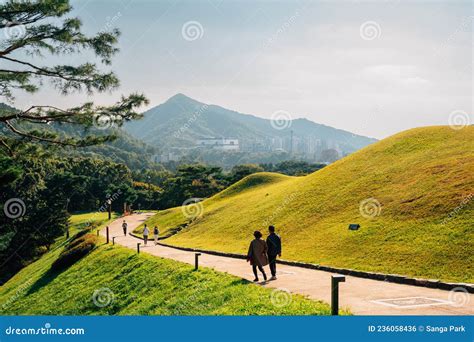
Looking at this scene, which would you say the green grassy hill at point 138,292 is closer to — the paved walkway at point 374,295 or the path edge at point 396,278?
the paved walkway at point 374,295

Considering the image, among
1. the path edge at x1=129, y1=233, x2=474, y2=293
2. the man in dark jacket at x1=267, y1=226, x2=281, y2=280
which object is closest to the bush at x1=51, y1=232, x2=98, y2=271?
the path edge at x1=129, y1=233, x2=474, y2=293

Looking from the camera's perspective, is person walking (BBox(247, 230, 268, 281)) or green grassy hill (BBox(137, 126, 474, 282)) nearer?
person walking (BBox(247, 230, 268, 281))

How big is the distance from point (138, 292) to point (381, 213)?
15.3 metres

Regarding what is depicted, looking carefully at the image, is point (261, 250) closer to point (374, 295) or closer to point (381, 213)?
point (374, 295)

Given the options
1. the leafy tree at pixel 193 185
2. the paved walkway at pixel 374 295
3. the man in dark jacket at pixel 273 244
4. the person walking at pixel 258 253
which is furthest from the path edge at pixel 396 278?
the leafy tree at pixel 193 185

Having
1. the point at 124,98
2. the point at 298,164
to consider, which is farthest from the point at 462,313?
the point at 298,164

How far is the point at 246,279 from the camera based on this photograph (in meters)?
17.2

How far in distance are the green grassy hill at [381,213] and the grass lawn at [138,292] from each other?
6804 millimetres

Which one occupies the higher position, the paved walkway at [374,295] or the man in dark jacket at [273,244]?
the man in dark jacket at [273,244]

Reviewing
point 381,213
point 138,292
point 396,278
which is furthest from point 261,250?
point 381,213

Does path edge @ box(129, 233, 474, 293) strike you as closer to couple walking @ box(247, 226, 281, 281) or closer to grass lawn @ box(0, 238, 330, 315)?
couple walking @ box(247, 226, 281, 281)

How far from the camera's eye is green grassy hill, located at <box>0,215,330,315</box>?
1364 centimetres

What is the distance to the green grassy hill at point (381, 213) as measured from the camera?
66.8ft

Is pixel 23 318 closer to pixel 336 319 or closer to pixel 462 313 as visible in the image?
pixel 336 319
